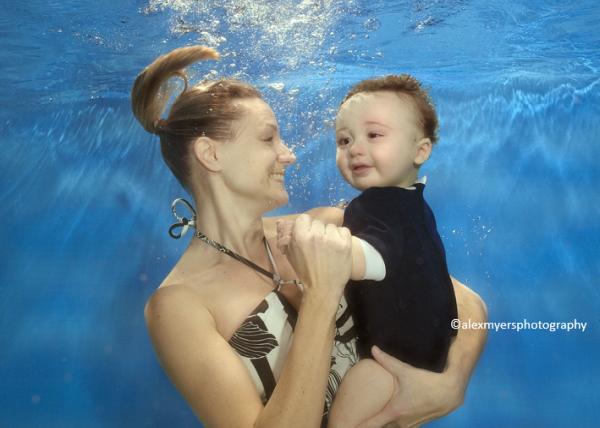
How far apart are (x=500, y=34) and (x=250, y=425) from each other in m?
5.02


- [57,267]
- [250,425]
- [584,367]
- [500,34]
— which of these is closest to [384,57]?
[500,34]

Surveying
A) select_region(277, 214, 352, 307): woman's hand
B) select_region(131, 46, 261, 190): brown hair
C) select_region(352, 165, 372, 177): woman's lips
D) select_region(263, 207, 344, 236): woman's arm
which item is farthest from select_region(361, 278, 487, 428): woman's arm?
select_region(131, 46, 261, 190): brown hair

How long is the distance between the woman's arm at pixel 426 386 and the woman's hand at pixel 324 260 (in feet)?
1.83

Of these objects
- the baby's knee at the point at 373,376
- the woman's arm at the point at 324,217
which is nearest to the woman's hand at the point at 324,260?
the baby's knee at the point at 373,376

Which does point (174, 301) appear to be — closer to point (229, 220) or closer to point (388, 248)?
point (229, 220)

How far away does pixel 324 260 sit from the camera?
2.04 metres

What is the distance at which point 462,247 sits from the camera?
6.22m

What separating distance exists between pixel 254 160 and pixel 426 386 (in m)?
1.47

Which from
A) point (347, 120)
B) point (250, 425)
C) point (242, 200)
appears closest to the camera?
point (250, 425)

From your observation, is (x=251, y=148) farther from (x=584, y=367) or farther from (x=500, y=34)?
(x=584, y=367)

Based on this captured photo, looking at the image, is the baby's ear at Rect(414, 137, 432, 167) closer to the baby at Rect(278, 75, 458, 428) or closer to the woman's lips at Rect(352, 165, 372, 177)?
the baby at Rect(278, 75, 458, 428)

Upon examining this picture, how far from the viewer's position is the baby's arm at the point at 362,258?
7.00 ft

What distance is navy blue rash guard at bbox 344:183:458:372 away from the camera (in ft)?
7.47

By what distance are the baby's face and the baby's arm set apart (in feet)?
1.68
